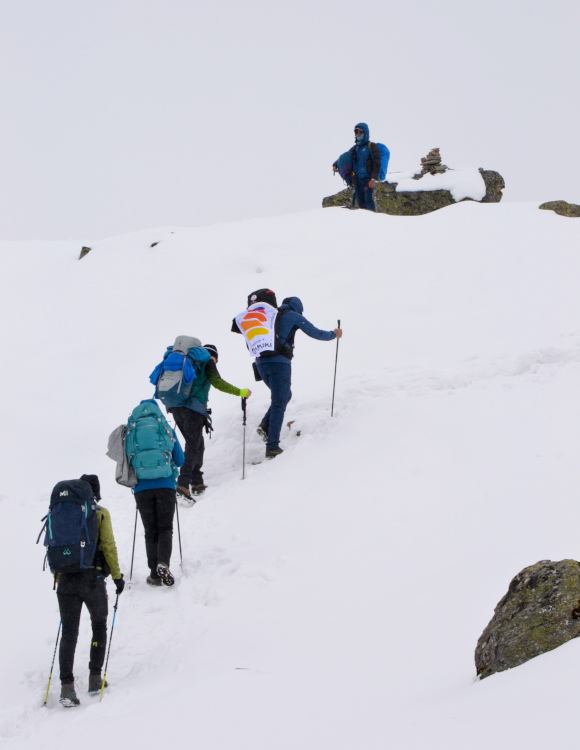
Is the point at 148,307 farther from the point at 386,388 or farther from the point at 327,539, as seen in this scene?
the point at 327,539

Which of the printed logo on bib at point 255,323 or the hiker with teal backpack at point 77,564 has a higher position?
the printed logo on bib at point 255,323

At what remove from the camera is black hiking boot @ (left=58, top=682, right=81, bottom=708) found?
481 cm

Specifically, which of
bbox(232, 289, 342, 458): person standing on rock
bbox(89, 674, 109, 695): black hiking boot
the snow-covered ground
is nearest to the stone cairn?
the snow-covered ground

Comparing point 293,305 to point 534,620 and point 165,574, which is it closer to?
point 165,574

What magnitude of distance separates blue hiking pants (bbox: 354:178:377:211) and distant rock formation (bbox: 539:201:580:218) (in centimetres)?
477

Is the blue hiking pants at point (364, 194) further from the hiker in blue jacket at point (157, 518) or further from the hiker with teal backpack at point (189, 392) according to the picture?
the hiker in blue jacket at point (157, 518)

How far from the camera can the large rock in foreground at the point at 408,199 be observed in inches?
888

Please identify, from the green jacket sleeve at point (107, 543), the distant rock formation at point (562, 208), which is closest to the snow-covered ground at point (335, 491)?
the green jacket sleeve at point (107, 543)

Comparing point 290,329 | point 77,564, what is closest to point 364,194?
point 290,329

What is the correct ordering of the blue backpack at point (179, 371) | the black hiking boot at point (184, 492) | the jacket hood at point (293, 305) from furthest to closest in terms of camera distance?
the jacket hood at point (293, 305)
the black hiking boot at point (184, 492)
the blue backpack at point (179, 371)

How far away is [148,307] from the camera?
14594 mm

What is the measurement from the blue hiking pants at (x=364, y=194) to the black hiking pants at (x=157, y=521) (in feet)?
45.1

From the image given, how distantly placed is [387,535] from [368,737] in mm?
3134

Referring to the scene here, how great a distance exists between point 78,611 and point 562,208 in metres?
16.8
